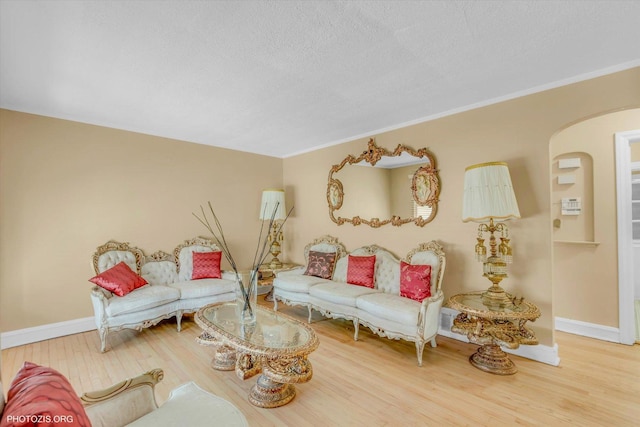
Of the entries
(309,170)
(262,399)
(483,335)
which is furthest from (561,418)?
Answer: (309,170)

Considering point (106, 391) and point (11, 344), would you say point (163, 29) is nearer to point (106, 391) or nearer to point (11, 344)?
point (106, 391)

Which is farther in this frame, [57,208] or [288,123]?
[288,123]

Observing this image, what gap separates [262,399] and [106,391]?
116 cm

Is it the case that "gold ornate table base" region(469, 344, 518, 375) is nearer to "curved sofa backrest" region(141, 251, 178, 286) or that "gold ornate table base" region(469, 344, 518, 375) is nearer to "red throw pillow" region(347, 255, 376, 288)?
"red throw pillow" region(347, 255, 376, 288)

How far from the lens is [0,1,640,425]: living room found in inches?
110

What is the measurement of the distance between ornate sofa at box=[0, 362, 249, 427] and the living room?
2.56 ft

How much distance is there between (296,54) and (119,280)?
3.14 metres

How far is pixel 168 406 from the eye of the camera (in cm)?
147

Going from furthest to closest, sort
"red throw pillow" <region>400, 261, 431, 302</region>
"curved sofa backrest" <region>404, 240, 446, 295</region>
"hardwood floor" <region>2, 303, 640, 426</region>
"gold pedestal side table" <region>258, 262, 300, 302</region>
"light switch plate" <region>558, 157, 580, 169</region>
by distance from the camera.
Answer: "gold pedestal side table" <region>258, 262, 300, 302</region>, "light switch plate" <region>558, 157, 580, 169</region>, "curved sofa backrest" <region>404, 240, 446, 295</region>, "red throw pillow" <region>400, 261, 431, 302</region>, "hardwood floor" <region>2, 303, 640, 426</region>

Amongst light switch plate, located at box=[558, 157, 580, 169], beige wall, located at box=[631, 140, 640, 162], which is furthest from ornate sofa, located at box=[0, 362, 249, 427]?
beige wall, located at box=[631, 140, 640, 162]

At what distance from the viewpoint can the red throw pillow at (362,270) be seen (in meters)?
3.81

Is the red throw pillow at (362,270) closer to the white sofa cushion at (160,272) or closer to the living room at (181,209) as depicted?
the living room at (181,209)

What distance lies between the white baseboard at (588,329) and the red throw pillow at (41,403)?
180 inches

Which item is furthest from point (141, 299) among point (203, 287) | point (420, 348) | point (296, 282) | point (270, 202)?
point (420, 348)
